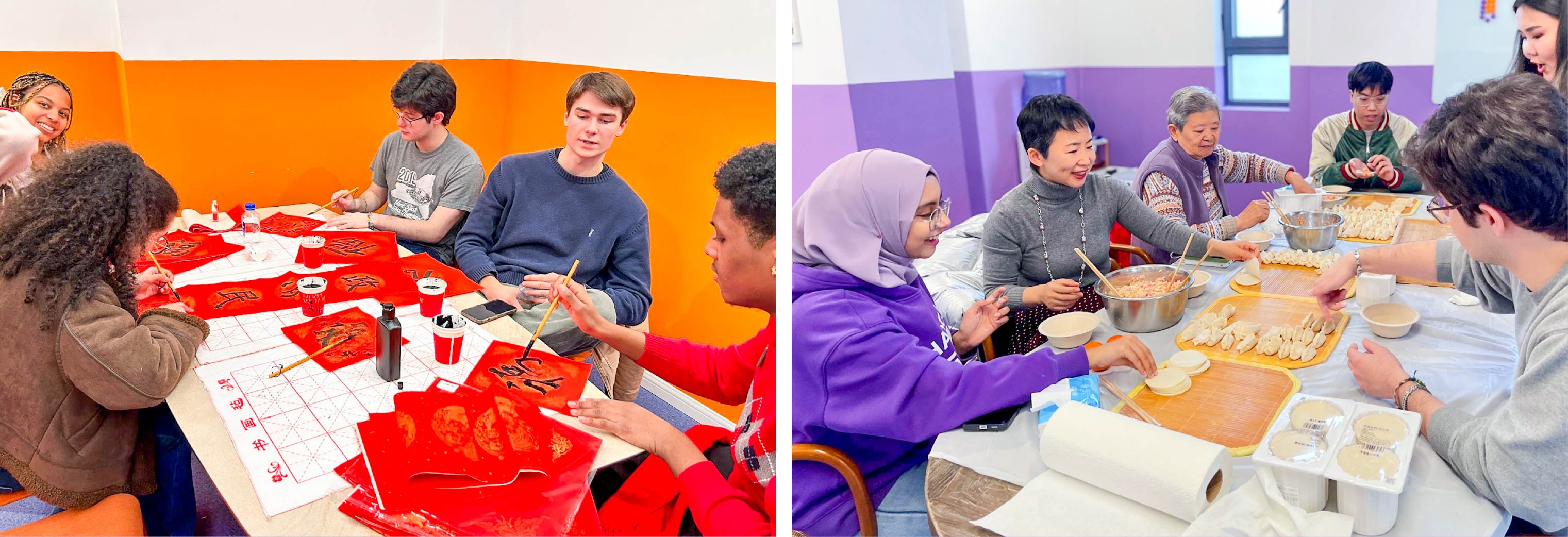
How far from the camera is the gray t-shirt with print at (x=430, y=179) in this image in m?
1.48

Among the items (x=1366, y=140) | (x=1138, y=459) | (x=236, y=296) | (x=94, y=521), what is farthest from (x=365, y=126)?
(x=1366, y=140)

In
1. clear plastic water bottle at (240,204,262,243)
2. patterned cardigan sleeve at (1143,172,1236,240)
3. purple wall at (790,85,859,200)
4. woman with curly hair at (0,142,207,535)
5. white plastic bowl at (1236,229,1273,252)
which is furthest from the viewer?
purple wall at (790,85,859,200)

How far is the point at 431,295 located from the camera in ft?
5.61

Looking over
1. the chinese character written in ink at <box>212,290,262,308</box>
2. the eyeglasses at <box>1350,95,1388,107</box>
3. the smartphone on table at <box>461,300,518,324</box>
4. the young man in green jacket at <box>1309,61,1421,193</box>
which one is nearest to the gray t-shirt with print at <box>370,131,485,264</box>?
the smartphone on table at <box>461,300,518,324</box>

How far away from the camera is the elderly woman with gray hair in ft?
7.39

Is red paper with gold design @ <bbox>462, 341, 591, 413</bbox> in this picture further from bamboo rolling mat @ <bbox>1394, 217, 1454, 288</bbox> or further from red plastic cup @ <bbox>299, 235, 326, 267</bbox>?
bamboo rolling mat @ <bbox>1394, 217, 1454, 288</bbox>

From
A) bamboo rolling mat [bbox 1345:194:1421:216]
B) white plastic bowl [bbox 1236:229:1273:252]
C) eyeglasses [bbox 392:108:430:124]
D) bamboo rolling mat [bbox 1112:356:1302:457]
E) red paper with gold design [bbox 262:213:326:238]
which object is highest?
eyeglasses [bbox 392:108:430:124]

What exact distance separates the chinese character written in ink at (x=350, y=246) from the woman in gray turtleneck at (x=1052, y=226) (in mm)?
1407

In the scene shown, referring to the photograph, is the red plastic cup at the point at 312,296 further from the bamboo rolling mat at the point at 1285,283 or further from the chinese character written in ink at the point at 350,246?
the bamboo rolling mat at the point at 1285,283

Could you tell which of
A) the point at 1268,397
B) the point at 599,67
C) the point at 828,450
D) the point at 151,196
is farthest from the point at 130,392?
the point at 1268,397

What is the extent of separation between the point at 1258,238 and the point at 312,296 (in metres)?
2.28

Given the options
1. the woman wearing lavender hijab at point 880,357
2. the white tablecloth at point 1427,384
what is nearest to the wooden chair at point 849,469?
the woman wearing lavender hijab at point 880,357

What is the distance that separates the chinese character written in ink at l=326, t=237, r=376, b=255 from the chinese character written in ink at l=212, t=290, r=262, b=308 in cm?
16

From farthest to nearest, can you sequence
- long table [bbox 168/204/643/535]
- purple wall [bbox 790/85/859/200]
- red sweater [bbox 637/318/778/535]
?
1. purple wall [bbox 790/85/859/200]
2. red sweater [bbox 637/318/778/535]
3. long table [bbox 168/204/643/535]
